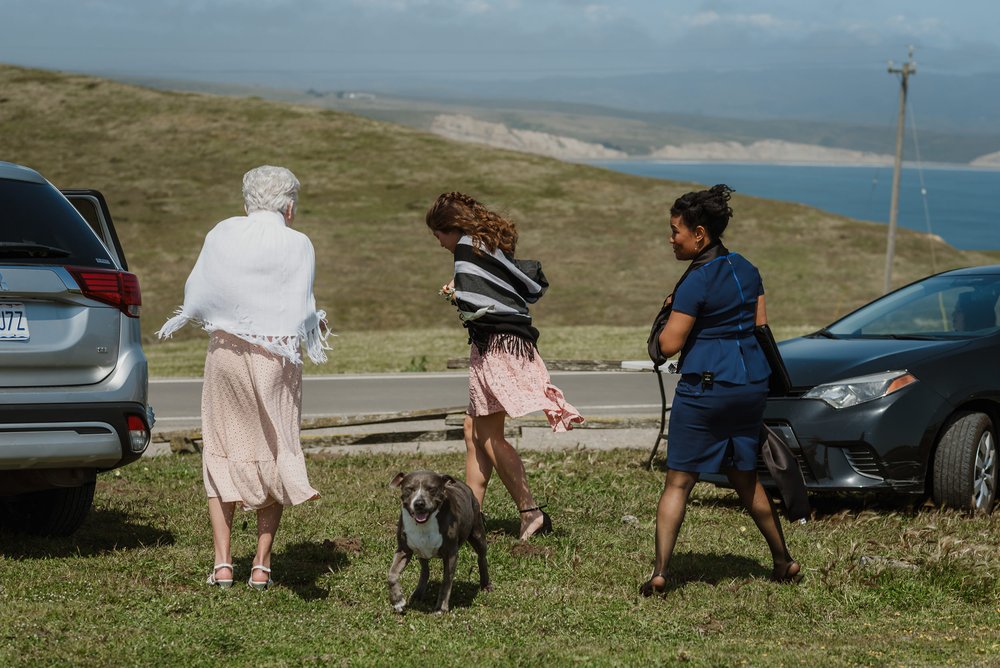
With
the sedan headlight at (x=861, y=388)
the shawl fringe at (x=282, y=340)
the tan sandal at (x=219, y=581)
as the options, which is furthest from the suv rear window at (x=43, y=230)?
the sedan headlight at (x=861, y=388)

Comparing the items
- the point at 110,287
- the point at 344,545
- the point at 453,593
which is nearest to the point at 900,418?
the point at 453,593

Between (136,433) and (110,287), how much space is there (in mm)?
738

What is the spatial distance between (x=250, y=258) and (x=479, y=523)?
1.67m

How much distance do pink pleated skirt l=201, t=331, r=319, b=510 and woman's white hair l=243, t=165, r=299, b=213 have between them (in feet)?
2.10

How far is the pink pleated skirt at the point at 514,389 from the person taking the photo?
22.4 feet

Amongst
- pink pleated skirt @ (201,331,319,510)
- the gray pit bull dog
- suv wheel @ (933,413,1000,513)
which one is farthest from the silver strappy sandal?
suv wheel @ (933,413,1000,513)

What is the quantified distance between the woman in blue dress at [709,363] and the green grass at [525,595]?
544 mm

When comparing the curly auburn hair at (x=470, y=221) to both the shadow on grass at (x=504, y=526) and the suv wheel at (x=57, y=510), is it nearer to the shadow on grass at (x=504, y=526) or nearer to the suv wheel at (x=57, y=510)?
the shadow on grass at (x=504, y=526)

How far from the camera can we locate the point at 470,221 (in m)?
6.82

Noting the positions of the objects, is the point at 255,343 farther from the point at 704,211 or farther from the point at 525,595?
A: the point at 704,211

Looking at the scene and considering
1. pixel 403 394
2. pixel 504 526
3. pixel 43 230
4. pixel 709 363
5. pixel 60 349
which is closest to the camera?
pixel 709 363

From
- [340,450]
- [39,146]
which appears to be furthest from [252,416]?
[39,146]

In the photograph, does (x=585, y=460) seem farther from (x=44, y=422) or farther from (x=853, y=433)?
(x=44, y=422)

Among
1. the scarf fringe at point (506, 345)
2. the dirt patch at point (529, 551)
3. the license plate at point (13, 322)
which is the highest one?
the license plate at point (13, 322)
